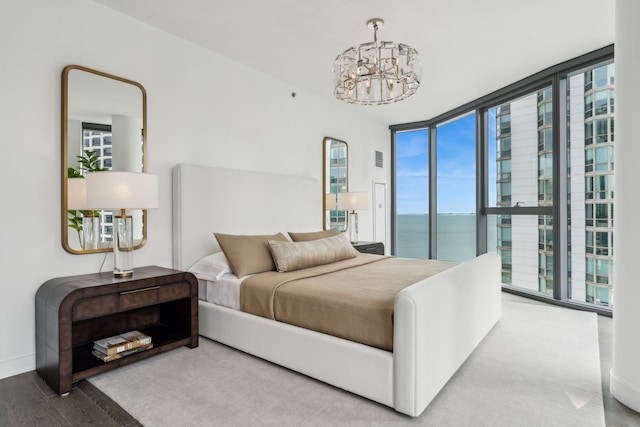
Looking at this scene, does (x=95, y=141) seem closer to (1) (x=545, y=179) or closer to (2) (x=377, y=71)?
(2) (x=377, y=71)

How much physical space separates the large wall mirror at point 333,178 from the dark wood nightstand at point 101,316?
2.53 m

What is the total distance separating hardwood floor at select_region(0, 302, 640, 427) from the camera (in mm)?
1812

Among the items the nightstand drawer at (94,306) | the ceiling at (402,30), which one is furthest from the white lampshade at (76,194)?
the ceiling at (402,30)

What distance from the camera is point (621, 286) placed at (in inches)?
82.7

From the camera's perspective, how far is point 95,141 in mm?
2682

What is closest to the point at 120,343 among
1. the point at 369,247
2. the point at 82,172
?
the point at 82,172

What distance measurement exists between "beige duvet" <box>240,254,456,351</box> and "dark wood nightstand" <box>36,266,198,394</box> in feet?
1.59

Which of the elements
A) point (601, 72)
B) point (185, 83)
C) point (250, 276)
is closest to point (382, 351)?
point (250, 276)

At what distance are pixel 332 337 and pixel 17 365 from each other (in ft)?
6.78

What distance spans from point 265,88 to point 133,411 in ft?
11.0

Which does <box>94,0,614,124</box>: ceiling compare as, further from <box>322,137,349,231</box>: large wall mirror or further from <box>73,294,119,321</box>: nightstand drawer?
<box>73,294,119,321</box>: nightstand drawer

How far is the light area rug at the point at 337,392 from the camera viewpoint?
6.01ft

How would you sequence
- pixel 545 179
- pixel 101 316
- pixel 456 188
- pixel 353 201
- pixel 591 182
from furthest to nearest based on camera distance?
pixel 456 188 → pixel 353 201 → pixel 545 179 → pixel 591 182 → pixel 101 316

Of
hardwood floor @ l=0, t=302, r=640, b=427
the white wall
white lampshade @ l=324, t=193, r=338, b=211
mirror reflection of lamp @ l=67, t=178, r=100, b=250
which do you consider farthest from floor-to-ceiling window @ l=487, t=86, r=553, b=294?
mirror reflection of lamp @ l=67, t=178, r=100, b=250
